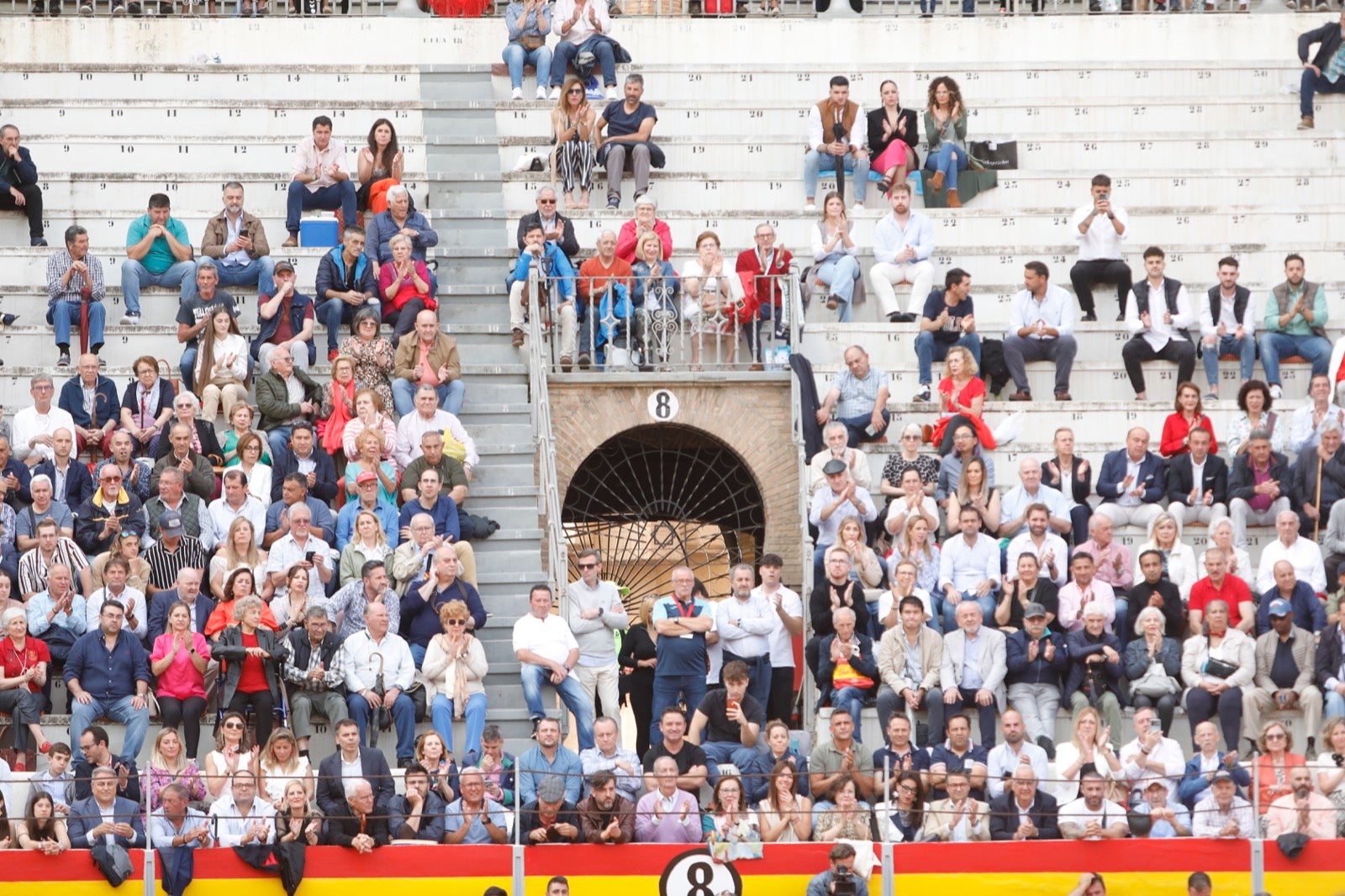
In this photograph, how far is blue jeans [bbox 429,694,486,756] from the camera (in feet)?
62.2

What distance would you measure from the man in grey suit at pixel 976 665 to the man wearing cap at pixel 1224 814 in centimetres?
185

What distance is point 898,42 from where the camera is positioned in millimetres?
27469

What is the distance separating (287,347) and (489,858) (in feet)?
18.6

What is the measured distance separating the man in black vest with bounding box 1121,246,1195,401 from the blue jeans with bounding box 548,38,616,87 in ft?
18.7

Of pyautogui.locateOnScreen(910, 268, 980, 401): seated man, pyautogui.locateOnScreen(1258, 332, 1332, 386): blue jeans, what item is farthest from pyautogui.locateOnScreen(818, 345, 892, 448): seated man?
pyautogui.locateOnScreen(1258, 332, 1332, 386): blue jeans

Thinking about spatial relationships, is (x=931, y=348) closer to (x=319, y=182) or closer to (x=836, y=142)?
(x=836, y=142)

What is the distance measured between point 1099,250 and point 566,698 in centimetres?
703

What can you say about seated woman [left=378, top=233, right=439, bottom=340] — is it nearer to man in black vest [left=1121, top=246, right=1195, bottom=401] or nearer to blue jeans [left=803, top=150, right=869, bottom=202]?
blue jeans [left=803, top=150, right=869, bottom=202]

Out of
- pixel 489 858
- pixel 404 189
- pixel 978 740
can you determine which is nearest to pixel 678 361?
pixel 404 189

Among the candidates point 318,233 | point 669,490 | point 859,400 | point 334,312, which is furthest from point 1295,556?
point 318,233

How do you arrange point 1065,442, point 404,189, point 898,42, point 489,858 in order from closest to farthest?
point 489,858 → point 1065,442 → point 404,189 → point 898,42

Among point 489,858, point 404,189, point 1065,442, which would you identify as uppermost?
point 404,189

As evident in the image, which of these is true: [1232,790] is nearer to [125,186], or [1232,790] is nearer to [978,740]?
[978,740]

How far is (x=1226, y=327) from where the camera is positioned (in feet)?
74.9
